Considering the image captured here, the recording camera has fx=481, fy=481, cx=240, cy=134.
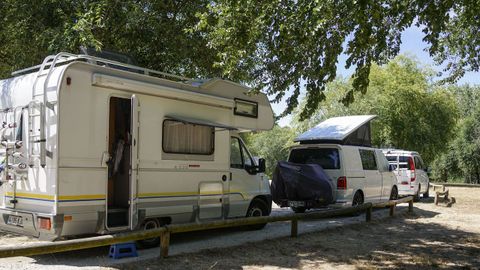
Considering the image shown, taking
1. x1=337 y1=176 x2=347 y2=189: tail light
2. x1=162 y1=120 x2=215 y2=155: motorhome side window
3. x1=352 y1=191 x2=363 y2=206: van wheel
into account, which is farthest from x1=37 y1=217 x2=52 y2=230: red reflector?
x1=352 y1=191 x2=363 y2=206: van wheel

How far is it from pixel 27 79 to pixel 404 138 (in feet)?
86.2

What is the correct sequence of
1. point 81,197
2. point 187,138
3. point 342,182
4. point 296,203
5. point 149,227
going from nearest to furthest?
point 81,197 < point 149,227 < point 187,138 < point 296,203 < point 342,182

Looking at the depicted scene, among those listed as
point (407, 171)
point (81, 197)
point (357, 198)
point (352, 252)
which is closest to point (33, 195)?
point (81, 197)

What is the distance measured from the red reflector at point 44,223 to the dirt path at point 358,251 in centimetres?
121

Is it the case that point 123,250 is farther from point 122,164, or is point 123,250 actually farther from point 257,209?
point 257,209

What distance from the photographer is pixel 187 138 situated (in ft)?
29.1

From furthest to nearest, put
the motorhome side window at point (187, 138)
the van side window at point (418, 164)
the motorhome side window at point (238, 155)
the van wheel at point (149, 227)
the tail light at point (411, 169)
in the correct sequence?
1. the van side window at point (418, 164)
2. the tail light at point (411, 169)
3. the motorhome side window at point (238, 155)
4. the motorhome side window at point (187, 138)
5. the van wheel at point (149, 227)

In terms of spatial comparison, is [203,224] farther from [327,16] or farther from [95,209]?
[327,16]

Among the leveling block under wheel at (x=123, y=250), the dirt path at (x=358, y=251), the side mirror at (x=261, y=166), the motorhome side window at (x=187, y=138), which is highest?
the motorhome side window at (x=187, y=138)

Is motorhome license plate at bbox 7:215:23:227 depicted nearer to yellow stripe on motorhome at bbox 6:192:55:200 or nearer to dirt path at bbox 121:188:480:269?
yellow stripe on motorhome at bbox 6:192:55:200

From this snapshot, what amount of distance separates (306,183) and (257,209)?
6.85 ft

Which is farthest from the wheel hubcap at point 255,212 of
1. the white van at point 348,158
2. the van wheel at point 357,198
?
the van wheel at point 357,198

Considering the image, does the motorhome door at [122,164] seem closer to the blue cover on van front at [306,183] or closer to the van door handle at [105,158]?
the van door handle at [105,158]

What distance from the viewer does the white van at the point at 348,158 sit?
12742mm
